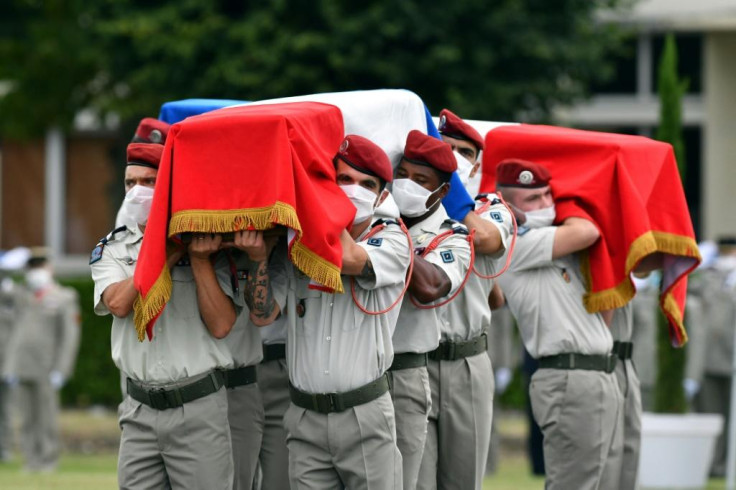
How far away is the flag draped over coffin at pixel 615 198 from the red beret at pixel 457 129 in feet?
2.01

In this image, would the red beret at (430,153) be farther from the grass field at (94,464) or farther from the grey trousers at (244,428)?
the grass field at (94,464)

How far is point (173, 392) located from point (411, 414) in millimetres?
1049

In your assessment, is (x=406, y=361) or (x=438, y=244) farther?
(x=406, y=361)

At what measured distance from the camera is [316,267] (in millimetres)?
5680

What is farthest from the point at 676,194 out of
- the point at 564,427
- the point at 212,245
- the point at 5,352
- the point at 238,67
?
the point at 5,352

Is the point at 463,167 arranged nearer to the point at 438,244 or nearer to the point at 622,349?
the point at 438,244

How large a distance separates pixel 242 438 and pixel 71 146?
1979 centimetres

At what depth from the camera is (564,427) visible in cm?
731

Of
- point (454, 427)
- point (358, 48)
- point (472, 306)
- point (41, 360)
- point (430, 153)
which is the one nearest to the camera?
point (430, 153)

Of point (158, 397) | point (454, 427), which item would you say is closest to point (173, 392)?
point (158, 397)

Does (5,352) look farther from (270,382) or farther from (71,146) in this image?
(71,146)

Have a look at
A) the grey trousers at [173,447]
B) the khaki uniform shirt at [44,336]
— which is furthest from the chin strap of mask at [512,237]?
the khaki uniform shirt at [44,336]

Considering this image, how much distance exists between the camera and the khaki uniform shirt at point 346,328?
585 centimetres

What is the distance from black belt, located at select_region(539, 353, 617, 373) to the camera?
732 cm
